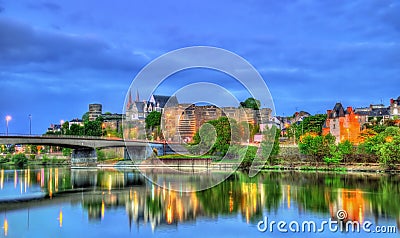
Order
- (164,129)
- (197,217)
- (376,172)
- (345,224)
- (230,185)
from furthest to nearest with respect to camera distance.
Result: (164,129), (376,172), (230,185), (197,217), (345,224)

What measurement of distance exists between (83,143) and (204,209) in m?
49.8

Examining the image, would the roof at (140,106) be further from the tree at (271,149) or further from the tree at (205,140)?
the tree at (271,149)

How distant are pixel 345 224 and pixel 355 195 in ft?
37.1

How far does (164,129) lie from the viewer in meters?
132

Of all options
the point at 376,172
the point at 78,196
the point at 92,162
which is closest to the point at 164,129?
the point at 92,162

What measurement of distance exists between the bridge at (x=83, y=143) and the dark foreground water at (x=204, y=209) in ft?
64.5

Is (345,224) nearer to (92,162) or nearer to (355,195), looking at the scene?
(355,195)

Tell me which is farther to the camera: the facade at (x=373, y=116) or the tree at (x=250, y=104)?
the tree at (x=250, y=104)

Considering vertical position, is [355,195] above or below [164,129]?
below

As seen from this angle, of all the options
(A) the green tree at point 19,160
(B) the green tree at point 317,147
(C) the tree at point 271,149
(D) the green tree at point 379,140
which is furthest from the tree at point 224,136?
(A) the green tree at point 19,160

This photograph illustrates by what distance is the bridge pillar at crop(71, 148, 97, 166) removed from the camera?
85438mm

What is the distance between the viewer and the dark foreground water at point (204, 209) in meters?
27.6

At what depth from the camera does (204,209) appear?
114 feet

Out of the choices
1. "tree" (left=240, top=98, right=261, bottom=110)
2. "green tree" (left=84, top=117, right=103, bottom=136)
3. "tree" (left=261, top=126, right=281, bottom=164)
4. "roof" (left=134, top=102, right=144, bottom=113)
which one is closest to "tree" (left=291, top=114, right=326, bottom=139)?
"tree" (left=240, top=98, right=261, bottom=110)
